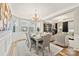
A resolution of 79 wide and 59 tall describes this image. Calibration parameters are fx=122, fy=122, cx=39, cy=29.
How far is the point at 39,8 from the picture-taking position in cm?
183

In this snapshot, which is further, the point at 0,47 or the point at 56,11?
the point at 56,11

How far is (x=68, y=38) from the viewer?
71.3 inches

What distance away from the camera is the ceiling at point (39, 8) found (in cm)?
181

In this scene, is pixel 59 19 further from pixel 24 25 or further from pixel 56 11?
pixel 24 25

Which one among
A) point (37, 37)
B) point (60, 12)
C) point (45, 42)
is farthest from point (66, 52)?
point (60, 12)

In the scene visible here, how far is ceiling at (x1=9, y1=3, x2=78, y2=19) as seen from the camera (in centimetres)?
181

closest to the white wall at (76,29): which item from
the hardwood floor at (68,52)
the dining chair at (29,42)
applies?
the hardwood floor at (68,52)

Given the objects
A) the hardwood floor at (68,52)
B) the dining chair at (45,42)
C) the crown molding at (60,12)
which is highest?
the crown molding at (60,12)

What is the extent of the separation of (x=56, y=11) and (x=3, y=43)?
878 millimetres

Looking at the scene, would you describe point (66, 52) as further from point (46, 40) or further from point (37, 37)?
point (37, 37)

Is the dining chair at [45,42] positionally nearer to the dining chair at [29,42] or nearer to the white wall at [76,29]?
the dining chair at [29,42]

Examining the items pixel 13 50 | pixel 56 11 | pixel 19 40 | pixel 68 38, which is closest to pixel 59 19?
pixel 56 11

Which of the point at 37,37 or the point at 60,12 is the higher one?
the point at 60,12

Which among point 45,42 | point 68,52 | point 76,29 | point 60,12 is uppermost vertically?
point 60,12
